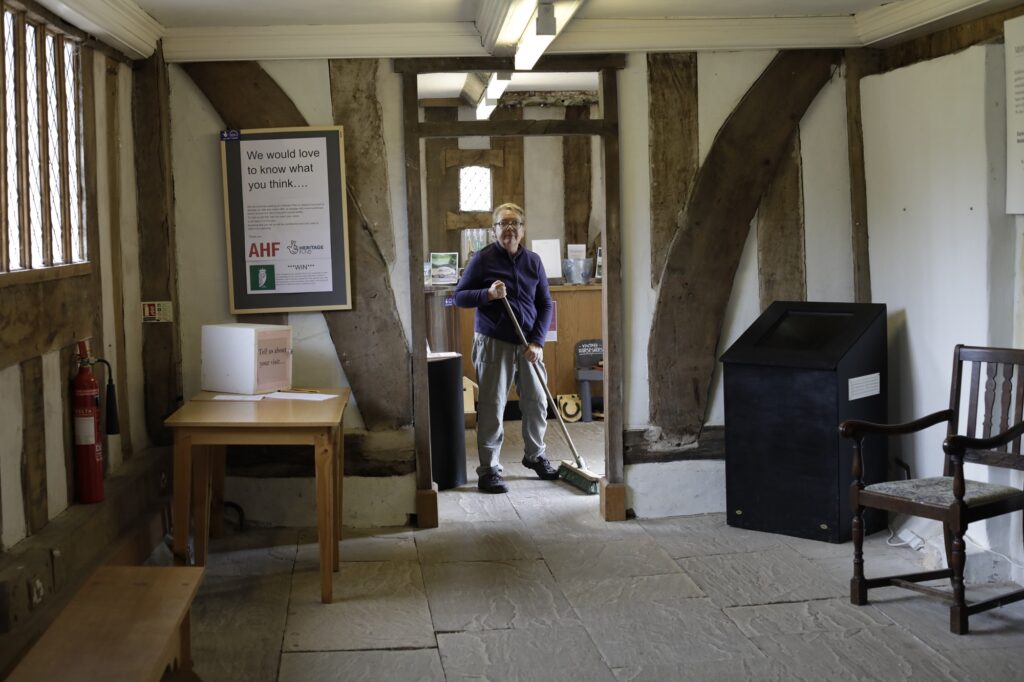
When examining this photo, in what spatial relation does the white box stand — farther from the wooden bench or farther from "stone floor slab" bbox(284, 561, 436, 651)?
the wooden bench

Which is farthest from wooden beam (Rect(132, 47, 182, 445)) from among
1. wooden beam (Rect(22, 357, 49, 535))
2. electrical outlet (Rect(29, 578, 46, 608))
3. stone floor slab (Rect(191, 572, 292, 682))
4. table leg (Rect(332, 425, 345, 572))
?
electrical outlet (Rect(29, 578, 46, 608))

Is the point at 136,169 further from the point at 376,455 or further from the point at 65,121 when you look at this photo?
the point at 376,455

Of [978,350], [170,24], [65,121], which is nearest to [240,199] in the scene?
[170,24]

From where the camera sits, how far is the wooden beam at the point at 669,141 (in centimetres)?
550

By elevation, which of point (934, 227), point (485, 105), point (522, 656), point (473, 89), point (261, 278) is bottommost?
point (522, 656)

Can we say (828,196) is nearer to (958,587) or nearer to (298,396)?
(958,587)

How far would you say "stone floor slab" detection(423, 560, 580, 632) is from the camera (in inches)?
166

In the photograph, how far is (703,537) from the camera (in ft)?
17.4

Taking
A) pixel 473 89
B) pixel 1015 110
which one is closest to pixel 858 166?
Answer: pixel 1015 110

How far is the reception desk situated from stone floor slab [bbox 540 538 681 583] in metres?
3.77

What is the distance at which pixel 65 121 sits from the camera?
4.21 meters

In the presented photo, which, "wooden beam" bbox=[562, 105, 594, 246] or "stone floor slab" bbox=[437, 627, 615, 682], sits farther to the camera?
"wooden beam" bbox=[562, 105, 594, 246]

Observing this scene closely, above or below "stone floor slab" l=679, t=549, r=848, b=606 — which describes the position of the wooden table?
above

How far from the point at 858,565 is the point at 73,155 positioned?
140 inches
